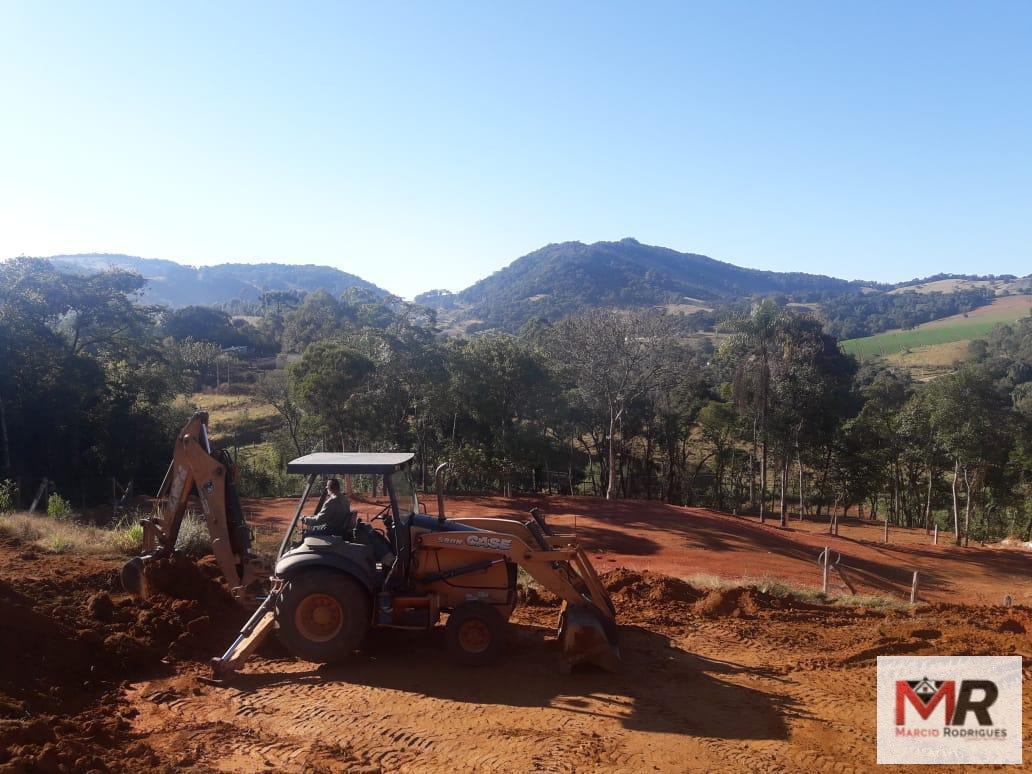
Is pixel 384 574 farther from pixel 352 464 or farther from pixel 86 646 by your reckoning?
pixel 86 646

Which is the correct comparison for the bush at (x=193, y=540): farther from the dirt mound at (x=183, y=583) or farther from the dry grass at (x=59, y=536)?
the dirt mound at (x=183, y=583)

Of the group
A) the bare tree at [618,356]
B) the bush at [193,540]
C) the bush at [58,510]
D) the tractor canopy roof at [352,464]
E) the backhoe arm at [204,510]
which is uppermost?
the bare tree at [618,356]

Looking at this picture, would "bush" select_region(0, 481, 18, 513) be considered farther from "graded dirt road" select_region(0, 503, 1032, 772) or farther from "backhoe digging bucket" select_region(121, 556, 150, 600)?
"backhoe digging bucket" select_region(121, 556, 150, 600)

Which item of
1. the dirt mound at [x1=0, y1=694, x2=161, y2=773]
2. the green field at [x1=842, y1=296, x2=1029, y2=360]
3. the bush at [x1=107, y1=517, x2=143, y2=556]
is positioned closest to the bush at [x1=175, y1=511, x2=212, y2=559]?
the bush at [x1=107, y1=517, x2=143, y2=556]

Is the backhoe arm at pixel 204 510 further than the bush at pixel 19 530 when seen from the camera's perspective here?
No

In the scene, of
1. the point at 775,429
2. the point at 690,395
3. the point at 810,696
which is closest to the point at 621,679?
the point at 810,696

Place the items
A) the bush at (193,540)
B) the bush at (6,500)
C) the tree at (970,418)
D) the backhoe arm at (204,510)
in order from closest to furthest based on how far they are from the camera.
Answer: the backhoe arm at (204,510)
the bush at (193,540)
the bush at (6,500)
the tree at (970,418)

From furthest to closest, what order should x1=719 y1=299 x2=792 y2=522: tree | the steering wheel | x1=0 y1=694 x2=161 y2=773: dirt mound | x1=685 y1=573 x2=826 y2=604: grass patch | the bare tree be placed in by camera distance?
the bare tree
x1=719 y1=299 x2=792 y2=522: tree
x1=685 y1=573 x2=826 y2=604: grass patch
the steering wheel
x1=0 y1=694 x2=161 y2=773: dirt mound

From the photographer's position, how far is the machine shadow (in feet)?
19.6

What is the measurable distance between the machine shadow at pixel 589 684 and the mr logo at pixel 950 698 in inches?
40.3

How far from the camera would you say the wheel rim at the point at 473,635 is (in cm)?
686

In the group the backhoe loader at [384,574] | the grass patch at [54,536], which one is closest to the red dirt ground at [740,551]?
the grass patch at [54,536]

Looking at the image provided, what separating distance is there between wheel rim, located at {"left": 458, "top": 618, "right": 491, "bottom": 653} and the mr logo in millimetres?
3693

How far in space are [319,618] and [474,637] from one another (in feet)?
4.91
